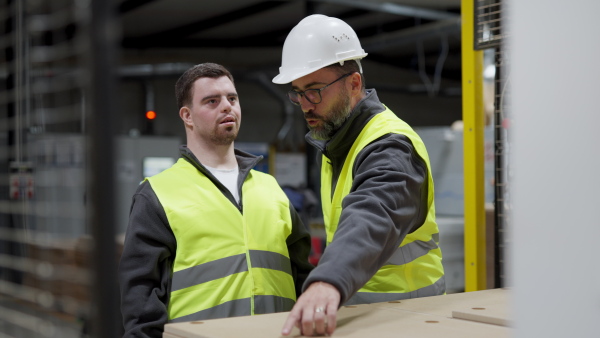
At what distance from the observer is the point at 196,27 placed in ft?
32.4

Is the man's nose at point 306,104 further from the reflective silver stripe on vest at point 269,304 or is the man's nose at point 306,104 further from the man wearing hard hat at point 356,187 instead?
the reflective silver stripe on vest at point 269,304

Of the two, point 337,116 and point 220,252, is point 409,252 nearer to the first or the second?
point 337,116

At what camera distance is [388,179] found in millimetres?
1778

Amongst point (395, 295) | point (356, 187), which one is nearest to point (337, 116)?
point (356, 187)

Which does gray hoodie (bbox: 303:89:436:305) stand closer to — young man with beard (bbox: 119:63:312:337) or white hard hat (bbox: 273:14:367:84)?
white hard hat (bbox: 273:14:367:84)

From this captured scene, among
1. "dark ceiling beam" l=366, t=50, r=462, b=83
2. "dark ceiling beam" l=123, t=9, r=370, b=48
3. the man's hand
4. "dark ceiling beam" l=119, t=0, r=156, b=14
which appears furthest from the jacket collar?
"dark ceiling beam" l=366, t=50, r=462, b=83

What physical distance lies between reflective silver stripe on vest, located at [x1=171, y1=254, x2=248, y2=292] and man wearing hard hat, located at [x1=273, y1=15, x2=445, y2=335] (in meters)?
0.37

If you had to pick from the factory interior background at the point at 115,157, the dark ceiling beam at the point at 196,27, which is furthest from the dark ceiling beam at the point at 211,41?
the factory interior background at the point at 115,157

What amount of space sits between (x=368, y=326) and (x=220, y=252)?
761 millimetres

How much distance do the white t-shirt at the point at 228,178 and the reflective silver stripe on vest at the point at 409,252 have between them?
652mm

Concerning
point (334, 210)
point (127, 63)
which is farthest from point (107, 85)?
point (127, 63)

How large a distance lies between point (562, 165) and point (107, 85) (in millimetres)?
544

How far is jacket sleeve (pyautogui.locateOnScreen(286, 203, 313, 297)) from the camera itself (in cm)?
247

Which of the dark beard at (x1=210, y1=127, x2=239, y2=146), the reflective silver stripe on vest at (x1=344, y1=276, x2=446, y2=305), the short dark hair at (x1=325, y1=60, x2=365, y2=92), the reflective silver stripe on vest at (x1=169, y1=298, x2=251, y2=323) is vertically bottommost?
the reflective silver stripe on vest at (x1=169, y1=298, x2=251, y2=323)
